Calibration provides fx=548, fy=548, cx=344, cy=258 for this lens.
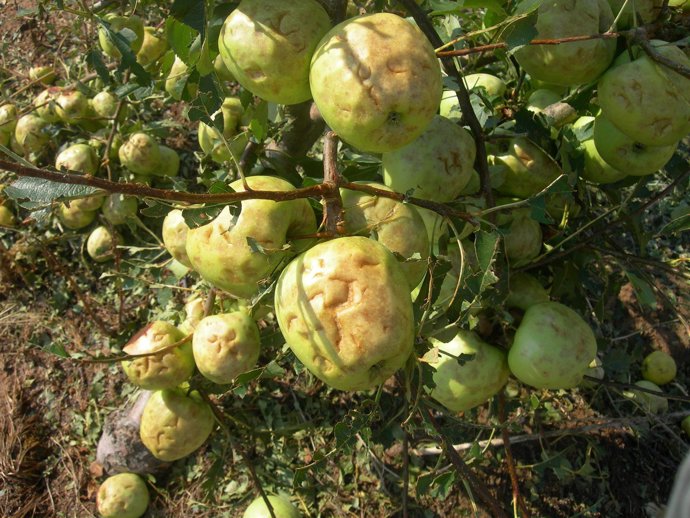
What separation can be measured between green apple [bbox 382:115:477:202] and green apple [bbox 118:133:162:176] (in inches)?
70.7

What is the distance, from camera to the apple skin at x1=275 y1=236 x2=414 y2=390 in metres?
1.09

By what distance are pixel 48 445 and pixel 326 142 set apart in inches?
99.2

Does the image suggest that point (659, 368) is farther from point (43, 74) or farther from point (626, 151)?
point (43, 74)

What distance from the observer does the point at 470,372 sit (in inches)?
74.6

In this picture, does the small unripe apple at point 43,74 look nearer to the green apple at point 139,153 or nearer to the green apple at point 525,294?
the green apple at point 139,153

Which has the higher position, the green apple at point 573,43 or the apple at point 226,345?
the green apple at point 573,43

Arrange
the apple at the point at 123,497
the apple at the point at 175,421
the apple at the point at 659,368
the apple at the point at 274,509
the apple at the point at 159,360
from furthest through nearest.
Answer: the apple at the point at 659,368
the apple at the point at 123,497
the apple at the point at 274,509
the apple at the point at 175,421
the apple at the point at 159,360

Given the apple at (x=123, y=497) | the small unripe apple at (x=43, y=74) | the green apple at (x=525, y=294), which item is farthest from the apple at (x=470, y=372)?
the small unripe apple at (x=43, y=74)

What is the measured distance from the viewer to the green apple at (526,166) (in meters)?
1.86

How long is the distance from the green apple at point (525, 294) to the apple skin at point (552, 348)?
0.43 feet

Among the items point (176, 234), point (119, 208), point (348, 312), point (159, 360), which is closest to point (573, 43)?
point (348, 312)

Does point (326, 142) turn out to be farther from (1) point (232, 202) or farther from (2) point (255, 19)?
(1) point (232, 202)

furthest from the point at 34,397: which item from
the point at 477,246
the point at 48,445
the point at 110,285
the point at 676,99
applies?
the point at 676,99

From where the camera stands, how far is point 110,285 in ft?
10.9
